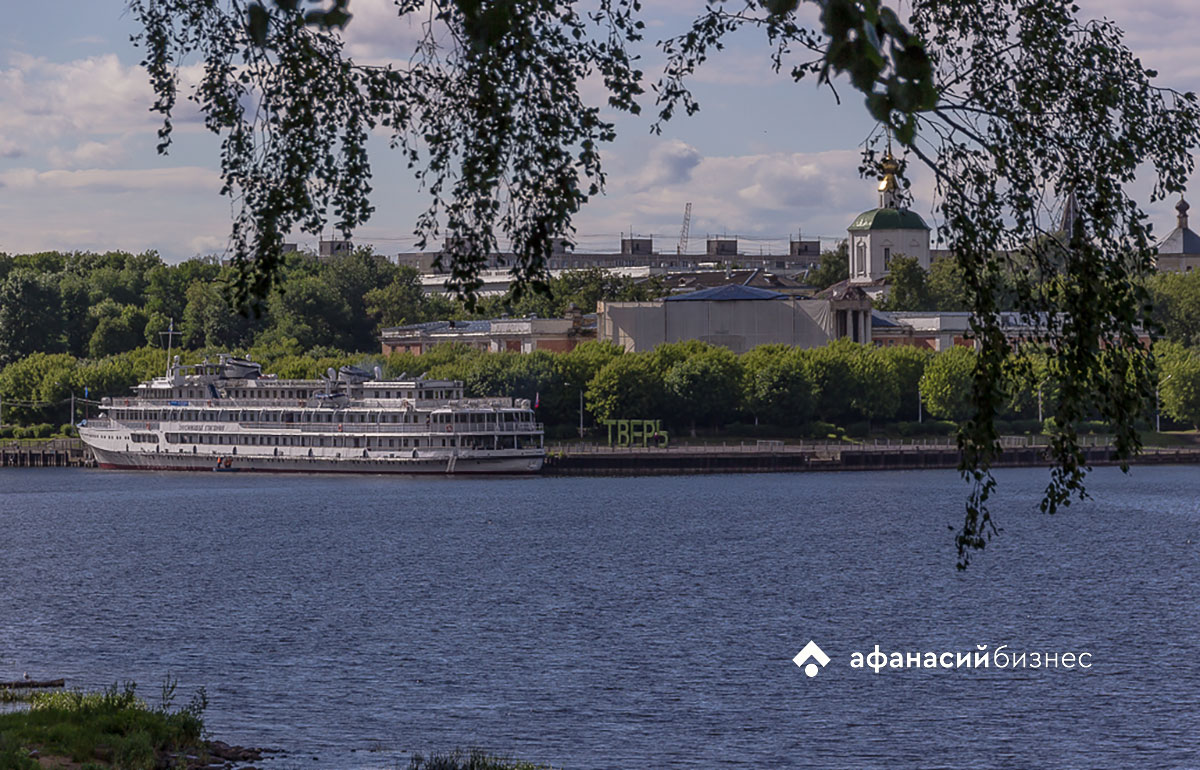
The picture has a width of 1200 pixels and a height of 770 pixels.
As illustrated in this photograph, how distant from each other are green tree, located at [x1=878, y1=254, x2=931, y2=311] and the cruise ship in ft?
230

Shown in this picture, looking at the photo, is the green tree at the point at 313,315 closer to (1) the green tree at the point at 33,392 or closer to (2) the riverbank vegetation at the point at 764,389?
(1) the green tree at the point at 33,392

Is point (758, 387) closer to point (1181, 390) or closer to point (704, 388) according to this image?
point (704, 388)

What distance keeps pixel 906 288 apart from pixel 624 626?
142633 millimetres

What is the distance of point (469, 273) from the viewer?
1598cm

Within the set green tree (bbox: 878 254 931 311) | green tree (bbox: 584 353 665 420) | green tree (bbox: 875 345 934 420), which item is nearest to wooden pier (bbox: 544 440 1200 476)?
green tree (bbox: 584 353 665 420)

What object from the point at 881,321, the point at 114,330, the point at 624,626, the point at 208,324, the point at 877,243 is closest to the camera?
the point at 624,626

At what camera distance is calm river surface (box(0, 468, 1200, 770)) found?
29.8 m

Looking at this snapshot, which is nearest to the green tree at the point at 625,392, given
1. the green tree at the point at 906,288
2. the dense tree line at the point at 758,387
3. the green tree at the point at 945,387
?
the dense tree line at the point at 758,387

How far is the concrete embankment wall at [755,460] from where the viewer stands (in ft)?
A: 373

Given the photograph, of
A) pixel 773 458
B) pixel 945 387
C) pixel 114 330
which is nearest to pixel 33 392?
pixel 114 330

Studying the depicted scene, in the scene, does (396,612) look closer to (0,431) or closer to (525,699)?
(525,699)

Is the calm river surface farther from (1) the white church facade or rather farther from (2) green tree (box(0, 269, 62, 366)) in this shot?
(1) the white church facade

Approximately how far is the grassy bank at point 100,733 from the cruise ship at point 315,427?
82.0 meters

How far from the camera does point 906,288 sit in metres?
182
